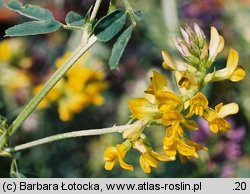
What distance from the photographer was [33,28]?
0.83m

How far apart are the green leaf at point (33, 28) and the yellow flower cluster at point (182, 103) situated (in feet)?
0.51

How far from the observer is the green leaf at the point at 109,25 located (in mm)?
801

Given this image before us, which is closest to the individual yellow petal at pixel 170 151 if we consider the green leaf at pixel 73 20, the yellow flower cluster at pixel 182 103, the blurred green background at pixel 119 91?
the yellow flower cluster at pixel 182 103

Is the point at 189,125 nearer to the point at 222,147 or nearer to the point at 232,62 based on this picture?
the point at 232,62

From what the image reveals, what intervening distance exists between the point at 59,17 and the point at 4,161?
73cm

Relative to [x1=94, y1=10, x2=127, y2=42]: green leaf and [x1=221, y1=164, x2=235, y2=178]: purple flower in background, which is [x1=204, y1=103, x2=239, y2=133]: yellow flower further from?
[x1=221, y1=164, x2=235, y2=178]: purple flower in background

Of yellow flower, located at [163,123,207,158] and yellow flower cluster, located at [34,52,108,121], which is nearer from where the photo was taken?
yellow flower, located at [163,123,207,158]

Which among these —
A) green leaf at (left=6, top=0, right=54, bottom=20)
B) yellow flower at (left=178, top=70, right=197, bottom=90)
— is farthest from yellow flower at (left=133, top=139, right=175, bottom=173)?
green leaf at (left=6, top=0, right=54, bottom=20)

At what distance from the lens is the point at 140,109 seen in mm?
793

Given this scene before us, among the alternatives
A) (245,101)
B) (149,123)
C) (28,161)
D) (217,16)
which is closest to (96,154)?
(28,161)

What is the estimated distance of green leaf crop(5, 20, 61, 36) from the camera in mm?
806
